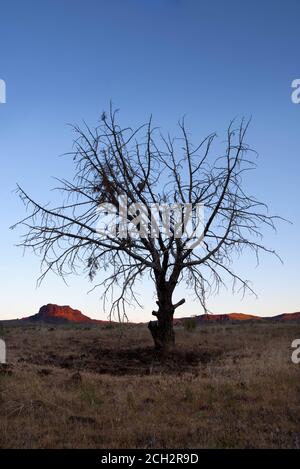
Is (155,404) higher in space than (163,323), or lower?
lower

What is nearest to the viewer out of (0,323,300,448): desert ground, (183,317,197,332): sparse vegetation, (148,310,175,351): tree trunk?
(0,323,300,448): desert ground

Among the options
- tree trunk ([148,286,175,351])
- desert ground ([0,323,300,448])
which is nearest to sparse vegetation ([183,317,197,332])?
tree trunk ([148,286,175,351])

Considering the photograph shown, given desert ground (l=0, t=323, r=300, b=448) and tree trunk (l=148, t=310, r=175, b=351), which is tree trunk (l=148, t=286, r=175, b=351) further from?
desert ground (l=0, t=323, r=300, b=448)

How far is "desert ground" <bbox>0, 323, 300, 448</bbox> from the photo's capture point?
24.7 ft

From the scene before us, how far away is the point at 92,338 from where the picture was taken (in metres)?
23.3

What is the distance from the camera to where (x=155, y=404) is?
948 cm

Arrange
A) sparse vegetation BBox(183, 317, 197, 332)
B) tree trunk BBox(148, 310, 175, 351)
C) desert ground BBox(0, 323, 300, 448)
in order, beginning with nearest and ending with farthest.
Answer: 1. desert ground BBox(0, 323, 300, 448)
2. tree trunk BBox(148, 310, 175, 351)
3. sparse vegetation BBox(183, 317, 197, 332)

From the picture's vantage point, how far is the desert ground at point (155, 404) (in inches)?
296

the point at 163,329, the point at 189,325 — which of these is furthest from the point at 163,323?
the point at 189,325

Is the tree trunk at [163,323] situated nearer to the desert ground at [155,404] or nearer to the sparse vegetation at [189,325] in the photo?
the desert ground at [155,404]

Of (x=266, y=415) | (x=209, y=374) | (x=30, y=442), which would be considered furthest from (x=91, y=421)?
(x=209, y=374)

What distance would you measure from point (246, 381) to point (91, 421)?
12.7ft

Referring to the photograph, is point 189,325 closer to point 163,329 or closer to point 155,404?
point 163,329
